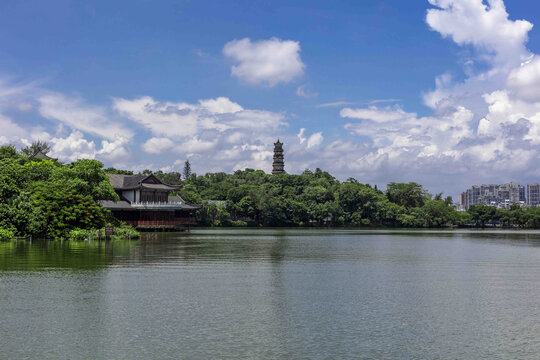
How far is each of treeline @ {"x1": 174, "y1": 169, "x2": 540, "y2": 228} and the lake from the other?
261 ft

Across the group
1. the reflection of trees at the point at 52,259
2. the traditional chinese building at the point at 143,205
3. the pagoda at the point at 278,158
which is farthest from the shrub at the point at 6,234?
the pagoda at the point at 278,158

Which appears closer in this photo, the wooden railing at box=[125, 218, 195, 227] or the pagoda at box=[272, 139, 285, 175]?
the wooden railing at box=[125, 218, 195, 227]

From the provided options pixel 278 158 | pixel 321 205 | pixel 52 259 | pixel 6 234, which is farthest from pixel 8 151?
pixel 278 158

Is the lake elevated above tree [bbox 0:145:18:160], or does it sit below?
below

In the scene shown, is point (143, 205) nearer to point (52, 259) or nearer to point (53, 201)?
point (53, 201)

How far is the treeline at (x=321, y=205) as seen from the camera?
112188mm

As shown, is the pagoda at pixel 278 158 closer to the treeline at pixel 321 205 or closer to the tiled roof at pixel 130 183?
the treeline at pixel 321 205

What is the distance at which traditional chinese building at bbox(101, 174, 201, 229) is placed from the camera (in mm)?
73562

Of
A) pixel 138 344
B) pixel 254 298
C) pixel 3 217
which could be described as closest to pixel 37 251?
pixel 3 217

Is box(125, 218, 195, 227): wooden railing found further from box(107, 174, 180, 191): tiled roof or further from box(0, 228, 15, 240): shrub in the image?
box(0, 228, 15, 240): shrub

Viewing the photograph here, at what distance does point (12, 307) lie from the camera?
55.1 ft

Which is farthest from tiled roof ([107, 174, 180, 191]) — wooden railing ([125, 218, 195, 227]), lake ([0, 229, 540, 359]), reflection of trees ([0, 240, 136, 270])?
lake ([0, 229, 540, 359])

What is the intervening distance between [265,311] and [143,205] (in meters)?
59.7

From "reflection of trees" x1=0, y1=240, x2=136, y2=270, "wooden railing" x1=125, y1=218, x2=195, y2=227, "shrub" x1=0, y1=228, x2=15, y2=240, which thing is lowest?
"reflection of trees" x1=0, y1=240, x2=136, y2=270
